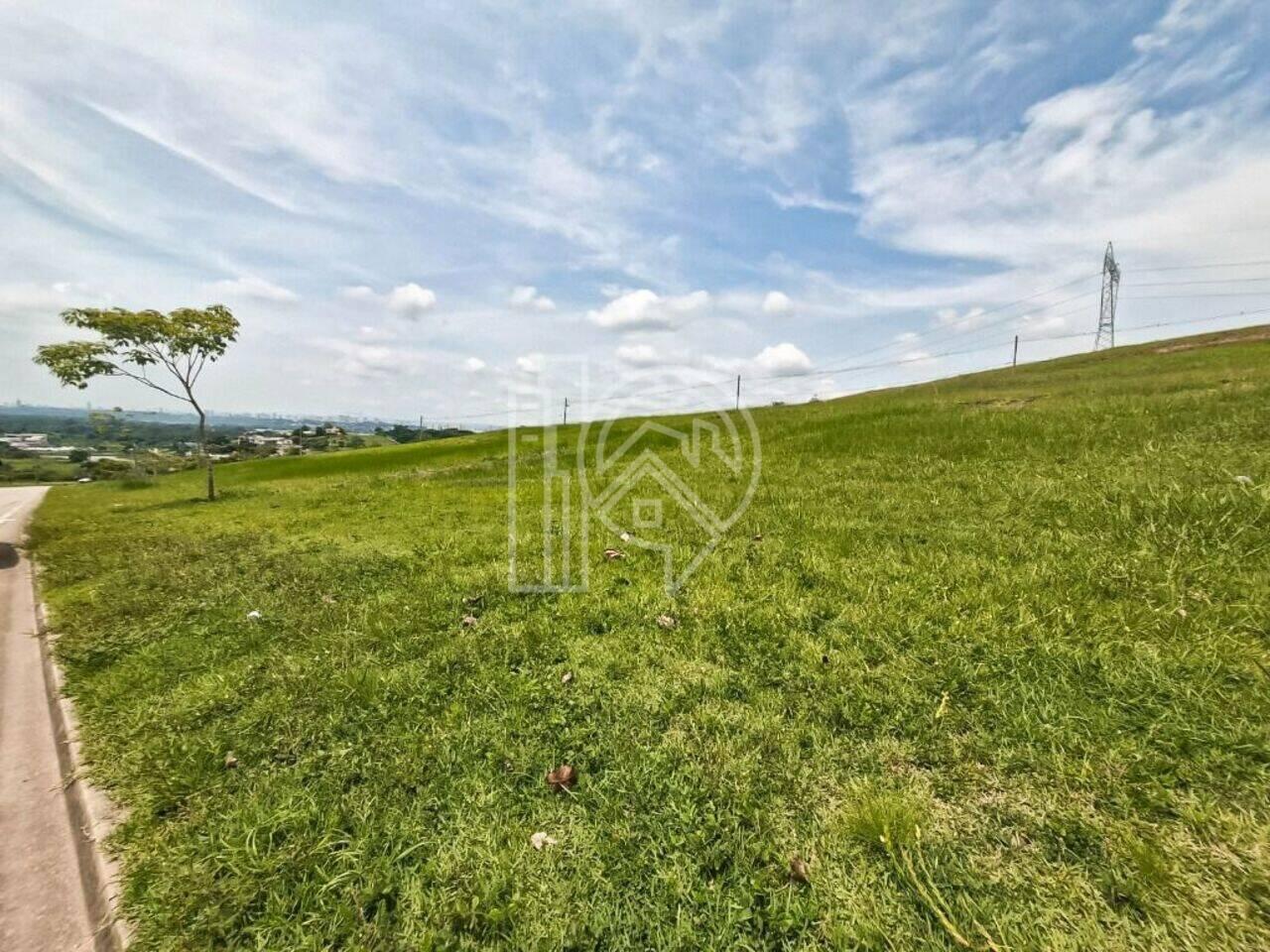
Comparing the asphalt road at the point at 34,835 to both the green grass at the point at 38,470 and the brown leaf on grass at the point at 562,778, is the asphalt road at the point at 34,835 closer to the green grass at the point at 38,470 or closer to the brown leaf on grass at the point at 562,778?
the brown leaf on grass at the point at 562,778

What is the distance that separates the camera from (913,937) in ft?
6.63

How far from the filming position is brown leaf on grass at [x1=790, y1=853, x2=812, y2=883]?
7.56 feet

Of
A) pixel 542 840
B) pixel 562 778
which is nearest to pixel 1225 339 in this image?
pixel 562 778

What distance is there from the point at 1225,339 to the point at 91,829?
53090 mm

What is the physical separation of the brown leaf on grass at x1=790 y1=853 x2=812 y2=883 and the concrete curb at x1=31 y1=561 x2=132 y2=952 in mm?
2925

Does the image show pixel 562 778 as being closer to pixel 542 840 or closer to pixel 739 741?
pixel 542 840

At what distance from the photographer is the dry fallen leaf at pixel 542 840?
2559mm

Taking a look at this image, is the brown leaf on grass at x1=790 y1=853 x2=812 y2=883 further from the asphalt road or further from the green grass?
the green grass

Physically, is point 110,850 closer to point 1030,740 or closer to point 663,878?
point 663,878

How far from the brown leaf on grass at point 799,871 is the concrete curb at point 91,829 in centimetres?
293

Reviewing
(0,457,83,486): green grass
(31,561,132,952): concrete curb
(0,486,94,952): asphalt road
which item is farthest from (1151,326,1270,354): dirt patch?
(0,457,83,486): green grass

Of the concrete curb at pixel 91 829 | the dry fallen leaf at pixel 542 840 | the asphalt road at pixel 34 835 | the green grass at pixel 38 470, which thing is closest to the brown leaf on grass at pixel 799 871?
the dry fallen leaf at pixel 542 840

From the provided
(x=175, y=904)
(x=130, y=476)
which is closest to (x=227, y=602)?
(x=175, y=904)

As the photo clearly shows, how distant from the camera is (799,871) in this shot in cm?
233
